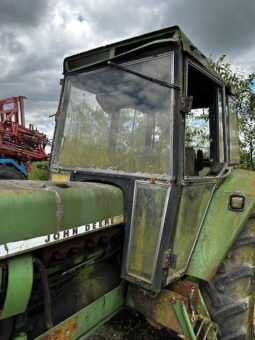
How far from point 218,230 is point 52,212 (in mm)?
1273

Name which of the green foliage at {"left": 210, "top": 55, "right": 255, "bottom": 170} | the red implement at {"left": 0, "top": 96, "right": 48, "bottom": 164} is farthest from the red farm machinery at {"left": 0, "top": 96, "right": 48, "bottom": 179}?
the green foliage at {"left": 210, "top": 55, "right": 255, "bottom": 170}

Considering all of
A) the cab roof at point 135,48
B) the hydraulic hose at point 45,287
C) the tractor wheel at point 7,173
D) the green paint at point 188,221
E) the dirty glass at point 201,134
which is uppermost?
the cab roof at point 135,48

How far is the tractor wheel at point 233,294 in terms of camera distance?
8.18 ft

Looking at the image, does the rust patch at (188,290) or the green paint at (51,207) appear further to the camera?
the rust patch at (188,290)

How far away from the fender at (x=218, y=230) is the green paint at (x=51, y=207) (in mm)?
681

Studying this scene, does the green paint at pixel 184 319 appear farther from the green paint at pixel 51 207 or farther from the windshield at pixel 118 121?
the windshield at pixel 118 121

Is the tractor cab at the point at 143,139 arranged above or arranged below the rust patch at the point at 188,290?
above

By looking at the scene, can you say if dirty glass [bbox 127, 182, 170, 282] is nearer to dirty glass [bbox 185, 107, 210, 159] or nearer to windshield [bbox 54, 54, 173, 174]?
windshield [bbox 54, 54, 173, 174]

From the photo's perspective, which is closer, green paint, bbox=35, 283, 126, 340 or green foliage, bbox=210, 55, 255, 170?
green paint, bbox=35, 283, 126, 340

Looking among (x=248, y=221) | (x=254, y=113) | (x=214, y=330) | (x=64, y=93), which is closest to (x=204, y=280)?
(x=214, y=330)

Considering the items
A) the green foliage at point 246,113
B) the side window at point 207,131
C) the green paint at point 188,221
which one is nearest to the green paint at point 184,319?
the green paint at point 188,221

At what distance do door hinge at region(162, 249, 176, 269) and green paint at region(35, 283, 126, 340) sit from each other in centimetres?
46

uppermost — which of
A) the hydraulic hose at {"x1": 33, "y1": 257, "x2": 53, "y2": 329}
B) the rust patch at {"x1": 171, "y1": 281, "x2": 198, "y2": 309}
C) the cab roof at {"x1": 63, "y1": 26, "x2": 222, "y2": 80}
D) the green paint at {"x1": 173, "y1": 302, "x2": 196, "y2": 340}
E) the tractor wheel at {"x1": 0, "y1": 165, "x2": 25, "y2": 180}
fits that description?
the cab roof at {"x1": 63, "y1": 26, "x2": 222, "y2": 80}

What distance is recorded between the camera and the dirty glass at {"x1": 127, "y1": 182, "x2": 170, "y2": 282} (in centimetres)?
218
